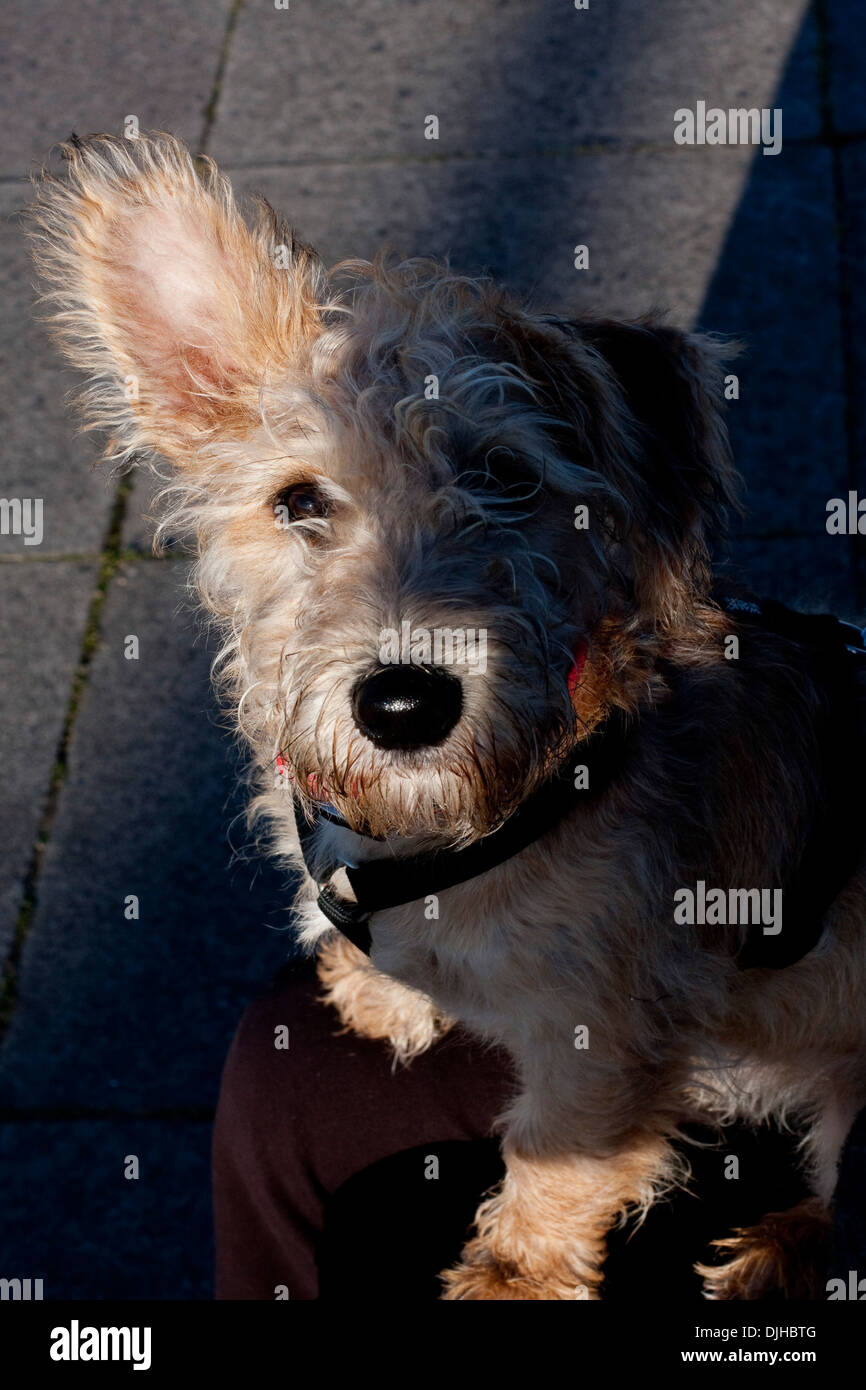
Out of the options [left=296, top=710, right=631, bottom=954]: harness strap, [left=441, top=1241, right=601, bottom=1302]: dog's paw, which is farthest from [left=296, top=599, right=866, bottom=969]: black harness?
[left=441, top=1241, right=601, bottom=1302]: dog's paw

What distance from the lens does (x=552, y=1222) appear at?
2477 mm

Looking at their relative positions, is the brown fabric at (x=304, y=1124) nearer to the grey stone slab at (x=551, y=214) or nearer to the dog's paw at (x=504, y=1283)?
the dog's paw at (x=504, y=1283)

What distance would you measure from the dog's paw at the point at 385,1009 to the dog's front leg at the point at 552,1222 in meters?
0.41

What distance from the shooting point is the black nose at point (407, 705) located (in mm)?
1832

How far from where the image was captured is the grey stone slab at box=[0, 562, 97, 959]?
11.8 ft

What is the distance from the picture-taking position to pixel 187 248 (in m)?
2.18

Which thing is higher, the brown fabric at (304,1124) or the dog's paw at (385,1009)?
the dog's paw at (385,1009)

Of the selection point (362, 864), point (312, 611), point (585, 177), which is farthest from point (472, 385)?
point (585, 177)

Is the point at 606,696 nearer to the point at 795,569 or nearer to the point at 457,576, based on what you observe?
the point at 457,576

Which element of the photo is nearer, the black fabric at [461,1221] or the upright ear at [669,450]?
the upright ear at [669,450]

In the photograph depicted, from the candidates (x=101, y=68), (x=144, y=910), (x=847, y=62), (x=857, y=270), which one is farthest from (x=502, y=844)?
(x=101, y=68)

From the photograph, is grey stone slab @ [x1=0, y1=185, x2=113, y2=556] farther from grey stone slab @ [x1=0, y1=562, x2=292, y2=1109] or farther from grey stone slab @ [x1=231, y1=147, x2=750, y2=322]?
grey stone slab @ [x1=231, y1=147, x2=750, y2=322]

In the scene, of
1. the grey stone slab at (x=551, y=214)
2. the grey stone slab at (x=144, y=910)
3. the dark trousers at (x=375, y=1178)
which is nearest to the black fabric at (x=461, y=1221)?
the dark trousers at (x=375, y=1178)
